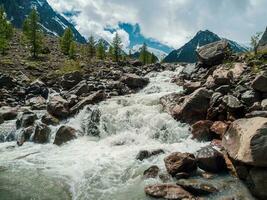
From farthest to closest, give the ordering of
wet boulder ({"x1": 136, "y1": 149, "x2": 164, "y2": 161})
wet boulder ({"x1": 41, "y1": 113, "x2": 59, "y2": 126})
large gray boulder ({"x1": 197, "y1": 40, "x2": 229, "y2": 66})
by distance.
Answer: large gray boulder ({"x1": 197, "y1": 40, "x2": 229, "y2": 66}) → wet boulder ({"x1": 41, "y1": 113, "x2": 59, "y2": 126}) → wet boulder ({"x1": 136, "y1": 149, "x2": 164, "y2": 161})

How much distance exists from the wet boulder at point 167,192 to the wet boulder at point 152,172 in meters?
2.25

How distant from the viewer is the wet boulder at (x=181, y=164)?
2422cm

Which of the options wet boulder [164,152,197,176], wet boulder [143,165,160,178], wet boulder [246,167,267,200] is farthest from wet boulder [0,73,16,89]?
wet boulder [246,167,267,200]

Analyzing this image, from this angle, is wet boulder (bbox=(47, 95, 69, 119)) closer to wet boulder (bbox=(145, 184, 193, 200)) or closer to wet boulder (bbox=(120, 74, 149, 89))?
wet boulder (bbox=(120, 74, 149, 89))

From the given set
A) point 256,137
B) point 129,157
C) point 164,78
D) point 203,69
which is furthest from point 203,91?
point 164,78

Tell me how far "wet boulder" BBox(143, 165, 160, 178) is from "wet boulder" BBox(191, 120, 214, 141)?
7.75 meters

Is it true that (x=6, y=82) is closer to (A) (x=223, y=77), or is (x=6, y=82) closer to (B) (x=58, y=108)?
(B) (x=58, y=108)

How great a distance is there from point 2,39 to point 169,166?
77.7m

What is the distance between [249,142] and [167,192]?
18.7 feet

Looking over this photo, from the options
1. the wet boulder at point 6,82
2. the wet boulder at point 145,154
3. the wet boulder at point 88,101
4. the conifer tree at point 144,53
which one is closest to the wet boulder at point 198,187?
the wet boulder at point 145,154

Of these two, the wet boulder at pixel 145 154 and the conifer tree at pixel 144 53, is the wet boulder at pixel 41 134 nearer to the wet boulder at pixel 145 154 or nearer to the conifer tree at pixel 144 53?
the wet boulder at pixel 145 154

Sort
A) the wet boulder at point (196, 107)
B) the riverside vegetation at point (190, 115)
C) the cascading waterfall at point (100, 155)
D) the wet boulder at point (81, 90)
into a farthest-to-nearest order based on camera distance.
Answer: the wet boulder at point (81, 90)
the wet boulder at point (196, 107)
the cascading waterfall at point (100, 155)
the riverside vegetation at point (190, 115)

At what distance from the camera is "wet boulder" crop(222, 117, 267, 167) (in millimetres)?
20188

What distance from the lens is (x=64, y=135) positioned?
36219 millimetres
